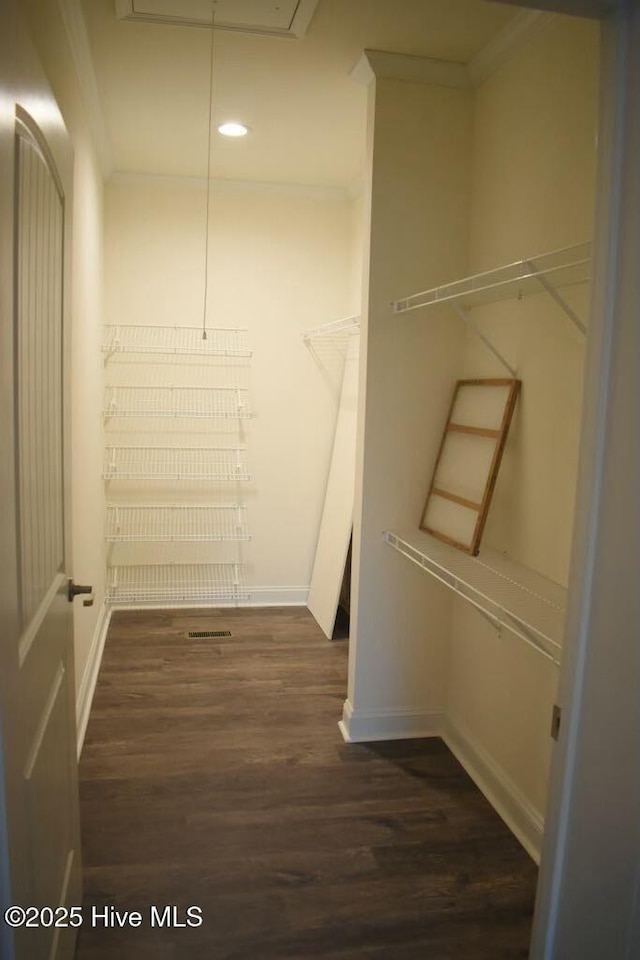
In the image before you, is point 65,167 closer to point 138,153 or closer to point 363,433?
point 363,433

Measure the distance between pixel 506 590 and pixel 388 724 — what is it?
3.65 ft

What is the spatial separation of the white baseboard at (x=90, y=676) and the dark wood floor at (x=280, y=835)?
55mm

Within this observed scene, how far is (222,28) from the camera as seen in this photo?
7.68 ft

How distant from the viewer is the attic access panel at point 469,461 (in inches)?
88.7

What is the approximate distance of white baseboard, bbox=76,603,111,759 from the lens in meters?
2.73

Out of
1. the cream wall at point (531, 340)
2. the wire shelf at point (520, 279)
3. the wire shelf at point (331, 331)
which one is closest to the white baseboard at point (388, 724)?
the cream wall at point (531, 340)

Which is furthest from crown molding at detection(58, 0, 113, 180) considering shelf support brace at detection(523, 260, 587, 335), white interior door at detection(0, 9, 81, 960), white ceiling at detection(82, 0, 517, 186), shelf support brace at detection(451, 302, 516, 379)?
shelf support brace at detection(523, 260, 587, 335)

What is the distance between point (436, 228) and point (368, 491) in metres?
1.03

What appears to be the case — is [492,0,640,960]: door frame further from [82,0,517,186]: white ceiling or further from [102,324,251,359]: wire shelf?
[102,324,251,359]: wire shelf

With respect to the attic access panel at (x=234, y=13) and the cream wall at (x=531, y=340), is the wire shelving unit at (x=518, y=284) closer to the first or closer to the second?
the cream wall at (x=531, y=340)

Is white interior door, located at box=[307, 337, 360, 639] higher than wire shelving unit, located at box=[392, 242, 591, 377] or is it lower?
lower

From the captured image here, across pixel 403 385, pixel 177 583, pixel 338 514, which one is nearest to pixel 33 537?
pixel 403 385

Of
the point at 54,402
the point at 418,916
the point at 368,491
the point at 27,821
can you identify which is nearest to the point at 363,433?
the point at 368,491

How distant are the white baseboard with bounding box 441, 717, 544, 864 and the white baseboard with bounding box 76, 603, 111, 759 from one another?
1439 millimetres
